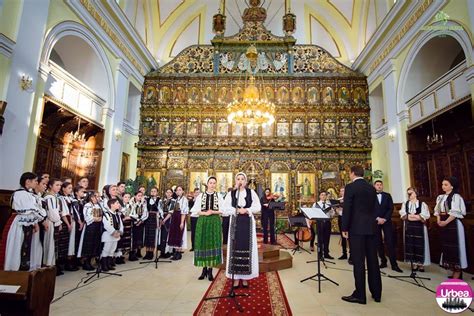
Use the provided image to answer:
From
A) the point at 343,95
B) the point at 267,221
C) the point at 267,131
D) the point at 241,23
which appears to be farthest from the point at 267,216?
the point at 241,23

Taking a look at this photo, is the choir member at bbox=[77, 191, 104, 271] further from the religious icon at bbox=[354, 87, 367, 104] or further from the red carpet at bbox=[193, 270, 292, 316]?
the religious icon at bbox=[354, 87, 367, 104]

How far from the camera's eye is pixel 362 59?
11469mm

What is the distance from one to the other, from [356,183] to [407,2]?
7.45 m

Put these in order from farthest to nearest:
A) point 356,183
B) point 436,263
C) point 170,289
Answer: point 436,263 < point 170,289 < point 356,183

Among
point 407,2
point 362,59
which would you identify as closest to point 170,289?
point 407,2

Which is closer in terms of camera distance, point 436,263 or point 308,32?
point 436,263

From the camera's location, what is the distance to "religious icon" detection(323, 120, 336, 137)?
39.2 feet

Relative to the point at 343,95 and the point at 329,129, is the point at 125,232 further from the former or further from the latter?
the point at 343,95

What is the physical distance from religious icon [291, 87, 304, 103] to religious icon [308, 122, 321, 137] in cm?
124

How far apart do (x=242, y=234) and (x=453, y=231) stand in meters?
3.85

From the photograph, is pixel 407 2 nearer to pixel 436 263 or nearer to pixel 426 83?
pixel 426 83

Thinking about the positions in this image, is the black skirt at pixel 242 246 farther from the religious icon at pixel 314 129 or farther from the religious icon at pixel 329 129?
the religious icon at pixel 329 129
